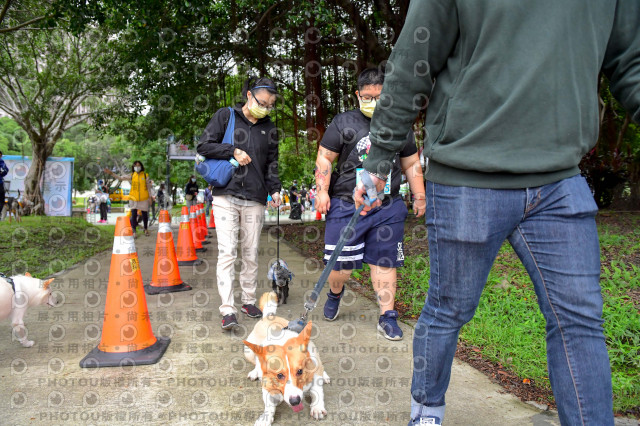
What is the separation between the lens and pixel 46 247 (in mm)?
9406

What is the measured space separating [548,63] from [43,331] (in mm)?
4161

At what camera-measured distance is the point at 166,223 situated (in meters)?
5.94

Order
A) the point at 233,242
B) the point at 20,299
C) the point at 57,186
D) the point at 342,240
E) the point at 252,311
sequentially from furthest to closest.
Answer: the point at 57,186 → the point at 252,311 → the point at 233,242 → the point at 20,299 → the point at 342,240

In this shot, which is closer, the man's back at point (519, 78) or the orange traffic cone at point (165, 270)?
the man's back at point (519, 78)

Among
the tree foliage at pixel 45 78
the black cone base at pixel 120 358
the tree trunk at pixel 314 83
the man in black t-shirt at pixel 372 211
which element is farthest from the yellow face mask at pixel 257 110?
the tree foliage at pixel 45 78

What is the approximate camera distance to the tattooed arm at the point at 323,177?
393 cm

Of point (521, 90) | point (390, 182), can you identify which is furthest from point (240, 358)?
point (521, 90)

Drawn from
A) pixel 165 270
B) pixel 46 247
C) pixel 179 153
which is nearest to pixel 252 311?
pixel 165 270

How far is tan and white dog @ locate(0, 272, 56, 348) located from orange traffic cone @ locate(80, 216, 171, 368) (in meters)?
0.63

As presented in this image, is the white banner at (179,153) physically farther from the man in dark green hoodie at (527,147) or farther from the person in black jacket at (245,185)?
the man in dark green hoodie at (527,147)

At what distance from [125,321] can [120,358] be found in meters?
0.26

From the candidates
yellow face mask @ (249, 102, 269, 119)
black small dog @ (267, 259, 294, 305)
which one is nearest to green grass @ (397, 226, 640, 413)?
black small dog @ (267, 259, 294, 305)

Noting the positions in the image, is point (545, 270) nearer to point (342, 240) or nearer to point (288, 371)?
point (342, 240)

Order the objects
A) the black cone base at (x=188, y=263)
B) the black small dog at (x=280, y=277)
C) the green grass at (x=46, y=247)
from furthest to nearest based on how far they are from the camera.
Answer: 1. the black cone base at (x=188, y=263)
2. the green grass at (x=46, y=247)
3. the black small dog at (x=280, y=277)
